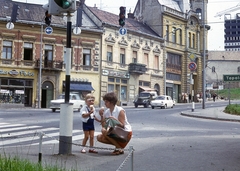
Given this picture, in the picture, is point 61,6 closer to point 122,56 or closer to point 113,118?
point 113,118

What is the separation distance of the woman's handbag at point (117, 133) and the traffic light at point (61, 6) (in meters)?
2.70

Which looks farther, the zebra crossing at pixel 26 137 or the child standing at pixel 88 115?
the zebra crossing at pixel 26 137

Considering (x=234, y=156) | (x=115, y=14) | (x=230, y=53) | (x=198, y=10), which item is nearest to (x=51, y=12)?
(x=234, y=156)

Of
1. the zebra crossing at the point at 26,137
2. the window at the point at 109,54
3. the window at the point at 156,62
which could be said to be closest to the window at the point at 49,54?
the window at the point at 109,54

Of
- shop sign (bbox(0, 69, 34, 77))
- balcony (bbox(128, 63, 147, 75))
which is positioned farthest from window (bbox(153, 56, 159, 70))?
shop sign (bbox(0, 69, 34, 77))

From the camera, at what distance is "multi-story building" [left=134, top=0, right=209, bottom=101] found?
54.6m

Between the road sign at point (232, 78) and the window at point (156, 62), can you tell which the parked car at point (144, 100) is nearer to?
the window at point (156, 62)

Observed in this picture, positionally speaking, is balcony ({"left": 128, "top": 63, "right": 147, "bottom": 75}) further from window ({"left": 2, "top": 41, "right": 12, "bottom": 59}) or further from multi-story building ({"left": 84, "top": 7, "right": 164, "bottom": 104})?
window ({"left": 2, "top": 41, "right": 12, "bottom": 59})

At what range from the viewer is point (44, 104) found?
39.7 meters

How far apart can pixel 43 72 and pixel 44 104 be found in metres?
3.51

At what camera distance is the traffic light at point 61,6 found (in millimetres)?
7539

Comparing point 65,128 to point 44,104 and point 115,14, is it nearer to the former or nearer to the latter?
point 44,104

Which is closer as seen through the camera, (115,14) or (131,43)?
(131,43)

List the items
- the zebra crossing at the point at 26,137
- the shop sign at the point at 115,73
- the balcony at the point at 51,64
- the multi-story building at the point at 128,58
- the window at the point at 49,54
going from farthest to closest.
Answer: the multi-story building at the point at 128,58, the shop sign at the point at 115,73, the window at the point at 49,54, the balcony at the point at 51,64, the zebra crossing at the point at 26,137
